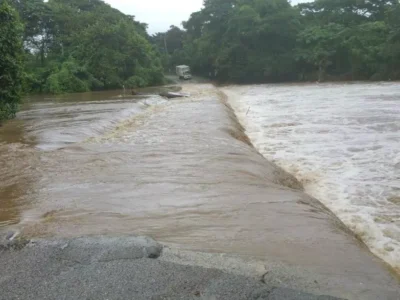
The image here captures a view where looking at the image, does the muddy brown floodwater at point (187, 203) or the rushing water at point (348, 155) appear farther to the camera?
the rushing water at point (348, 155)

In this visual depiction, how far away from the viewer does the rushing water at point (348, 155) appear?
5387 millimetres

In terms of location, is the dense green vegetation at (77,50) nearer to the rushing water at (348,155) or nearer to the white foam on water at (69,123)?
the white foam on water at (69,123)

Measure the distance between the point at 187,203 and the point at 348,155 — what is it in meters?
5.04

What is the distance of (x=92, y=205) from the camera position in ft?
17.4

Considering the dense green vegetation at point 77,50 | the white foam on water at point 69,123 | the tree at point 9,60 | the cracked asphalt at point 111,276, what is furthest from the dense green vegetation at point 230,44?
the cracked asphalt at point 111,276

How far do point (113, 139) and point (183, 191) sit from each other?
16.0ft

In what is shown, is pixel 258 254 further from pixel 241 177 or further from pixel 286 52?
pixel 286 52

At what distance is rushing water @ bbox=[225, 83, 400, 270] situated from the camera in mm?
5387

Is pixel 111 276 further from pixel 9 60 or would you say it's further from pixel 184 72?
pixel 184 72

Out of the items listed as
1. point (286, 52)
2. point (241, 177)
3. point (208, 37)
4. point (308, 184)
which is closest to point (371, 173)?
point (308, 184)

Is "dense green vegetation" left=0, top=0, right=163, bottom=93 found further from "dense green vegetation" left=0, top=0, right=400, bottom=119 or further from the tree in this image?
the tree

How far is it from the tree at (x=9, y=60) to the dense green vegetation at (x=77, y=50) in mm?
16308

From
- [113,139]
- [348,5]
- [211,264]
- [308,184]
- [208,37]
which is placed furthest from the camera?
[208,37]

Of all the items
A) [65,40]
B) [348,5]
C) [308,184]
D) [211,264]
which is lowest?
[308,184]
